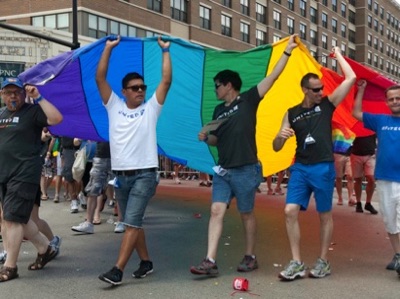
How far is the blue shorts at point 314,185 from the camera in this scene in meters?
4.66

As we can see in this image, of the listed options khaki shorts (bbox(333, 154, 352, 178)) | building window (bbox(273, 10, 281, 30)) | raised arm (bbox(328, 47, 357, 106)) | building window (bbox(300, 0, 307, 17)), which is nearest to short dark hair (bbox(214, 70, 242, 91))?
raised arm (bbox(328, 47, 357, 106))

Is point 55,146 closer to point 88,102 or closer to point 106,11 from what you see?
point 88,102

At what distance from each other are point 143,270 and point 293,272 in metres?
1.50

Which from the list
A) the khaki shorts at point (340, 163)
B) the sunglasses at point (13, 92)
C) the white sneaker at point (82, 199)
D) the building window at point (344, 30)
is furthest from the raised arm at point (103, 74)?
the building window at point (344, 30)

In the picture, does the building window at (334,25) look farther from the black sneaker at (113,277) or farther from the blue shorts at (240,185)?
the black sneaker at (113,277)

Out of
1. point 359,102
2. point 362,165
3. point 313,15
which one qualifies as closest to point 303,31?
point 313,15

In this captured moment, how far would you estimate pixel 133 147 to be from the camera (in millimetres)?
4527

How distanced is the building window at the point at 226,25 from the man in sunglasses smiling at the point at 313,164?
115 feet

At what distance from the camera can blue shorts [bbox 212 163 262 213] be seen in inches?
190

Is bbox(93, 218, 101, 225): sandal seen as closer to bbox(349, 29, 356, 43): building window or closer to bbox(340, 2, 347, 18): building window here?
bbox(340, 2, 347, 18): building window

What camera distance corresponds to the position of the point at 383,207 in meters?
4.89

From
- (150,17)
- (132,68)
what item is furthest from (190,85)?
(150,17)

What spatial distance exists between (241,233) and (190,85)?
234cm

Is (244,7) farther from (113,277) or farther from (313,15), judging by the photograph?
(113,277)
